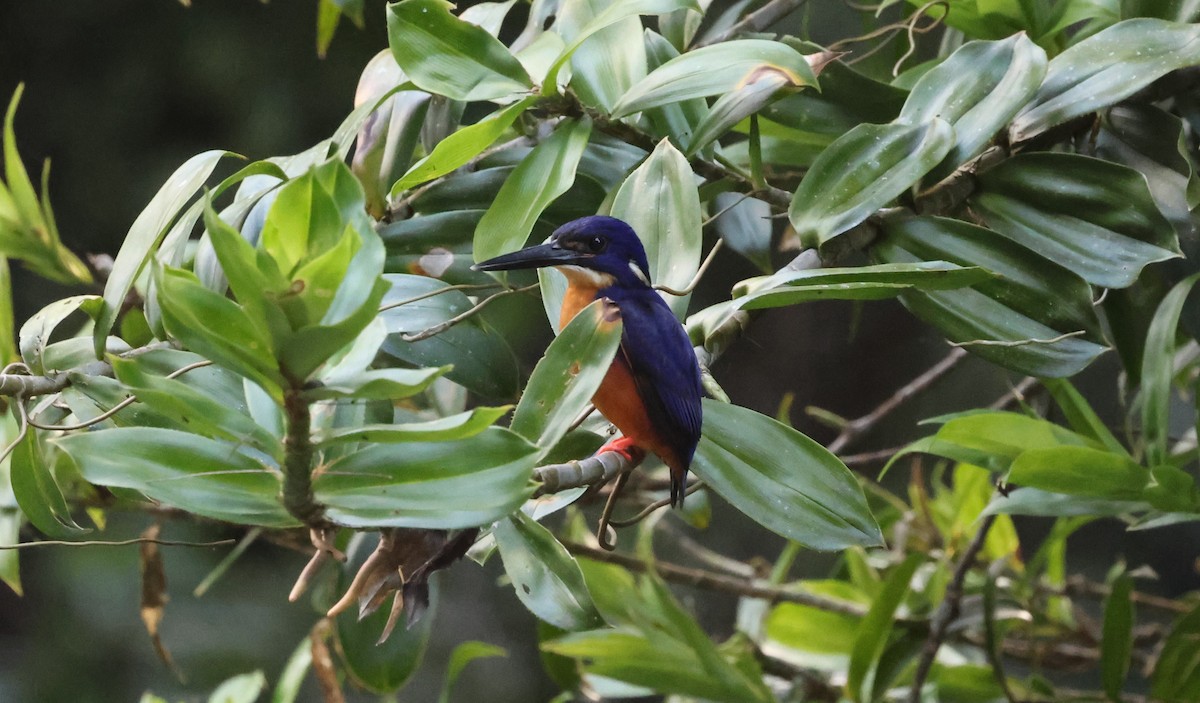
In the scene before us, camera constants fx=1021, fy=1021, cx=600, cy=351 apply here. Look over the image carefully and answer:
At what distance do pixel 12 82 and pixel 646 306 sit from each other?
154cm

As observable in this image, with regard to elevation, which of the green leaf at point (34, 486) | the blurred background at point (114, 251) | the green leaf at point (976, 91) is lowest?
the blurred background at point (114, 251)

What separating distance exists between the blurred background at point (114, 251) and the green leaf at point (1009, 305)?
2.87 feet

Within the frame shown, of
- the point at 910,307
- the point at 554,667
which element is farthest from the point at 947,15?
the point at 554,667

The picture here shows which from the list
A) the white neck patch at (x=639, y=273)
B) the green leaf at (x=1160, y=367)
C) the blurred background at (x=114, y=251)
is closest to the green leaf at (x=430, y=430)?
the white neck patch at (x=639, y=273)

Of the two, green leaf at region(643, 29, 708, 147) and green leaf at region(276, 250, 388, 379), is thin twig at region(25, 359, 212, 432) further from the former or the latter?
green leaf at region(643, 29, 708, 147)

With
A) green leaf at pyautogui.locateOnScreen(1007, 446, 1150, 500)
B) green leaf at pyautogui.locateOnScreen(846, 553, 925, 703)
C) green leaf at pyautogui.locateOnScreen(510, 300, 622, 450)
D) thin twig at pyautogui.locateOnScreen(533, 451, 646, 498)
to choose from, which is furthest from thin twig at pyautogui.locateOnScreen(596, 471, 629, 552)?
green leaf at pyautogui.locateOnScreen(846, 553, 925, 703)

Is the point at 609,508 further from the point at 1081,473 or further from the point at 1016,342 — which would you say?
the point at 1081,473

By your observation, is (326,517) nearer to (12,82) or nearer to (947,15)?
(947,15)

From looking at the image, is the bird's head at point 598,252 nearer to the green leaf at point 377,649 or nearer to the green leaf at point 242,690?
the green leaf at point 377,649

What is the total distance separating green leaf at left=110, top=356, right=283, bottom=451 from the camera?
430 millimetres

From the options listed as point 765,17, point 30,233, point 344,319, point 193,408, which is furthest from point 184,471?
point 765,17

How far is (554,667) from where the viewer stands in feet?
4.66

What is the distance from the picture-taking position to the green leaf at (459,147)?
69 cm

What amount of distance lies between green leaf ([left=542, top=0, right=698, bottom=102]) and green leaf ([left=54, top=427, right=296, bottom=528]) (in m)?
0.37
